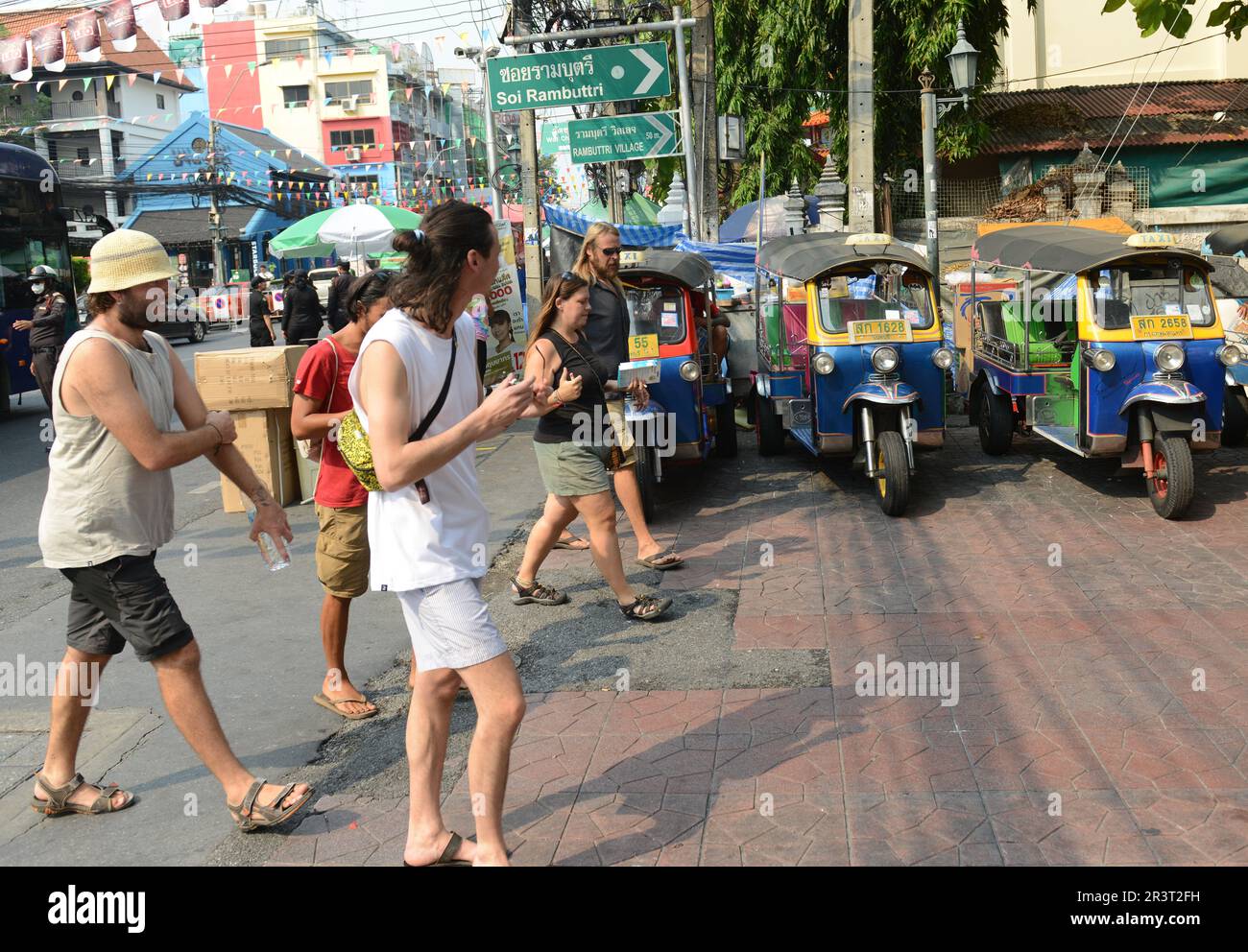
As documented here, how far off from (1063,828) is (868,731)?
3.33 feet

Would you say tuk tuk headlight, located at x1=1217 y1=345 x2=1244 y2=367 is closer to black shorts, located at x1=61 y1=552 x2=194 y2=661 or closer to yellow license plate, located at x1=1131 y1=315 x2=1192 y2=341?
yellow license plate, located at x1=1131 y1=315 x2=1192 y2=341

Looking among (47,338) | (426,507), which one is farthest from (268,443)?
(47,338)

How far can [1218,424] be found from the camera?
8.54 metres

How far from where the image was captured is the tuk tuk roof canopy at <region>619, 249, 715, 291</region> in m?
9.66

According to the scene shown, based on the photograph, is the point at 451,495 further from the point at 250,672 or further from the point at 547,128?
the point at 547,128

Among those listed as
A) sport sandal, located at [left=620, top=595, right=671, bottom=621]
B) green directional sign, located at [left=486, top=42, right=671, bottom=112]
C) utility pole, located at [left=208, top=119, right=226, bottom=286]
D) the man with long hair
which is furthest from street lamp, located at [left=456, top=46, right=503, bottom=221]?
utility pole, located at [left=208, top=119, right=226, bottom=286]

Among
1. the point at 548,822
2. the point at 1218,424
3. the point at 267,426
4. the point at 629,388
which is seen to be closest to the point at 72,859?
the point at 548,822

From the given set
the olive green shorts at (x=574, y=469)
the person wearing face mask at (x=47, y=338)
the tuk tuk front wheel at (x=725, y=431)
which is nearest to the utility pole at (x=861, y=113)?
the tuk tuk front wheel at (x=725, y=431)

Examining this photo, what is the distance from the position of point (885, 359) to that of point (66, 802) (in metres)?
6.39

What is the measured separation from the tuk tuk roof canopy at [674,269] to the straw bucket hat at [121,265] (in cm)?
589

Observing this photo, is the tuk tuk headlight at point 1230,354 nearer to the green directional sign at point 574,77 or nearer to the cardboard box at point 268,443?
the cardboard box at point 268,443

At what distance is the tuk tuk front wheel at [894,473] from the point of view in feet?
28.2

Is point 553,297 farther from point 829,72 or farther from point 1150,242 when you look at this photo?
point 829,72

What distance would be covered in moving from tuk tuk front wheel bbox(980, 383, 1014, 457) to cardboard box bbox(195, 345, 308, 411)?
5906 mm
